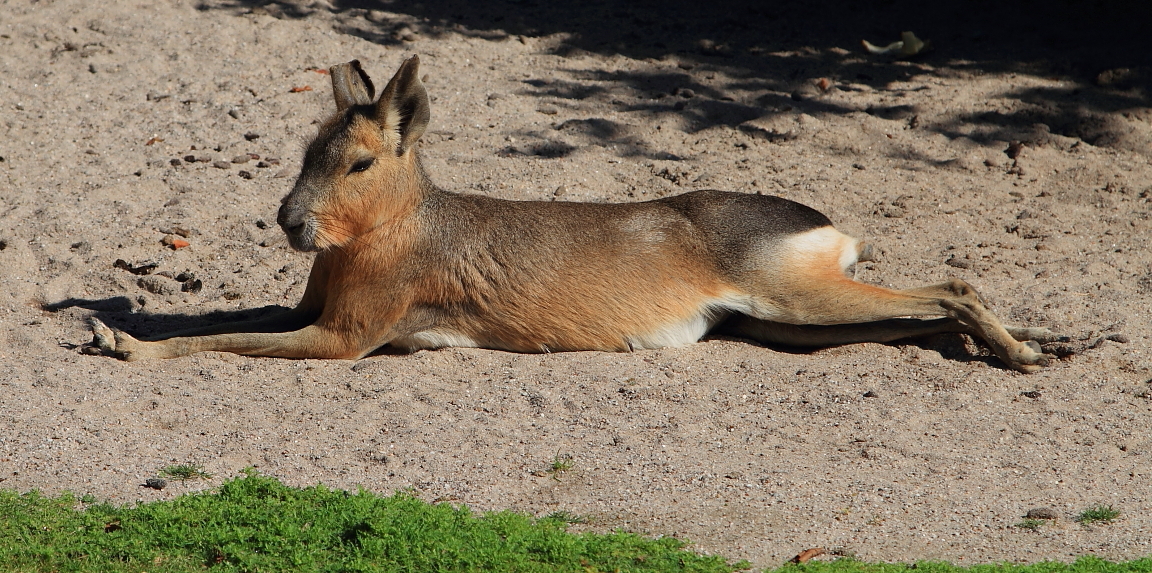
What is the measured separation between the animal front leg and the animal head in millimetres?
468

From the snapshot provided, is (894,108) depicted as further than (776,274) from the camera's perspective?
Yes

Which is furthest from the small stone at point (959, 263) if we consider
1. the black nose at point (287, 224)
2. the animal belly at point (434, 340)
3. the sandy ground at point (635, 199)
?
the black nose at point (287, 224)

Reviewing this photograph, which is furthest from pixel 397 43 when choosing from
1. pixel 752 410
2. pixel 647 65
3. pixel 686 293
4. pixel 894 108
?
pixel 752 410

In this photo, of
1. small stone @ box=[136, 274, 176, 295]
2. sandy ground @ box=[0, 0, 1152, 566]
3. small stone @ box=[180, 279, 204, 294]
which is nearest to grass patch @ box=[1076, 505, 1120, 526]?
sandy ground @ box=[0, 0, 1152, 566]

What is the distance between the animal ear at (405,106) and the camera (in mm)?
5527

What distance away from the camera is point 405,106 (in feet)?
18.6

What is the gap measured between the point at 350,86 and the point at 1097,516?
13.6 ft

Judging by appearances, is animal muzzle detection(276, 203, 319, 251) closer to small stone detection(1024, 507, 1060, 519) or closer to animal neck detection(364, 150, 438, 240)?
animal neck detection(364, 150, 438, 240)

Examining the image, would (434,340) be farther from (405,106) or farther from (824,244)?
(824,244)

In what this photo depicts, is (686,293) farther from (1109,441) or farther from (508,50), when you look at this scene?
(508,50)

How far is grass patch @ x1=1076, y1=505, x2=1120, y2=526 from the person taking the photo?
13.4 feet

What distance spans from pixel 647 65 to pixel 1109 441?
6.14 m

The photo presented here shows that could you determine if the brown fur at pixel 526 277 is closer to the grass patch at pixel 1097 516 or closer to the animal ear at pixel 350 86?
the animal ear at pixel 350 86

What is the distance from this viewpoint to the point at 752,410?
203 inches
